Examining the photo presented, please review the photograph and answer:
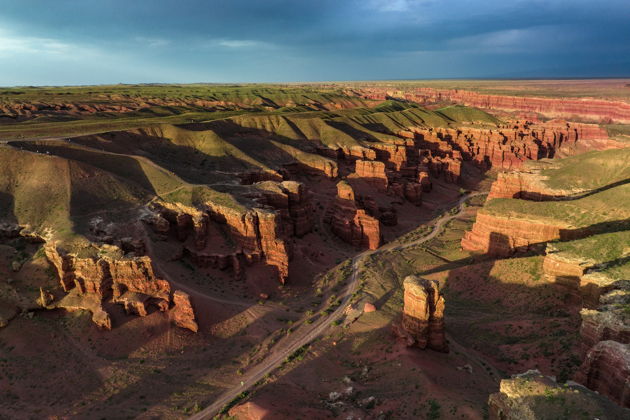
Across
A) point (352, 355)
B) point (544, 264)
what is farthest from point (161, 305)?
point (544, 264)

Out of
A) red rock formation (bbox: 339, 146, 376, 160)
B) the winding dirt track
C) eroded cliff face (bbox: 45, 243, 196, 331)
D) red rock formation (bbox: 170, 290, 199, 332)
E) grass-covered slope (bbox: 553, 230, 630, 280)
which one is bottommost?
the winding dirt track

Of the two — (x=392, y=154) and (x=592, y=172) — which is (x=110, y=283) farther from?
(x=392, y=154)

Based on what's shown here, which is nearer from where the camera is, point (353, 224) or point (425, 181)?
point (353, 224)

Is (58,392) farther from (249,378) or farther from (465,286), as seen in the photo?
(465,286)

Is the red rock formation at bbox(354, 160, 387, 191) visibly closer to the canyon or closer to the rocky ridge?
the canyon

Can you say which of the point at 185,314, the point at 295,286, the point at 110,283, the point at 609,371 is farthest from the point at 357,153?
the point at 609,371

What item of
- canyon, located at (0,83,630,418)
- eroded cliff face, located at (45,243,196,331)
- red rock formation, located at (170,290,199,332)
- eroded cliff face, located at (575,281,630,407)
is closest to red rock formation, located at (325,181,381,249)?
canyon, located at (0,83,630,418)
